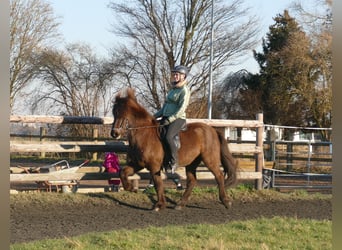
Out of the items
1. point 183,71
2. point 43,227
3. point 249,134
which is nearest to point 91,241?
point 43,227

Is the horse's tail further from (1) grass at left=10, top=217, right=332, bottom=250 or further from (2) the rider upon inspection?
(1) grass at left=10, top=217, right=332, bottom=250

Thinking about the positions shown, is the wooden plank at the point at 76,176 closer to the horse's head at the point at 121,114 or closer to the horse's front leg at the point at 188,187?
the horse's front leg at the point at 188,187

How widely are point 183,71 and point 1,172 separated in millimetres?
8431

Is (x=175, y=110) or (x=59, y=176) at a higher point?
(x=175, y=110)

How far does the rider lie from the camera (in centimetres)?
942

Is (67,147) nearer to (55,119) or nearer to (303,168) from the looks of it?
(55,119)

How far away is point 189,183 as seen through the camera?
10.2m

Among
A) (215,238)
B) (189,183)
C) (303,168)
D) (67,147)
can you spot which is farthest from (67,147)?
(303,168)

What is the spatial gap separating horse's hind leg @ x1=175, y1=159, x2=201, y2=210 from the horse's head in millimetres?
1739

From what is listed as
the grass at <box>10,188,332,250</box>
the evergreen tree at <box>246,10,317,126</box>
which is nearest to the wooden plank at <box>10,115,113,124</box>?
the grass at <box>10,188,332,250</box>

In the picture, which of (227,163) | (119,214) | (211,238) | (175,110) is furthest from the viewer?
(227,163)

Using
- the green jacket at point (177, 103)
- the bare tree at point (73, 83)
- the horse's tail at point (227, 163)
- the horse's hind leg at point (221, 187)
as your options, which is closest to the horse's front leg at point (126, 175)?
the green jacket at point (177, 103)

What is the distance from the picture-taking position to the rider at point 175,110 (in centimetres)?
942

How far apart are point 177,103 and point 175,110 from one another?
0.15 meters
